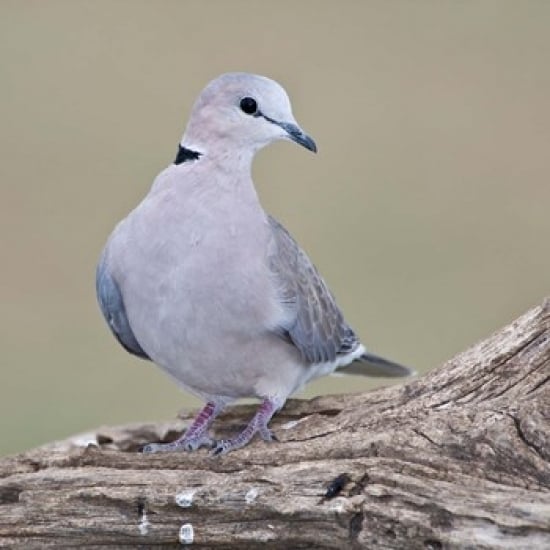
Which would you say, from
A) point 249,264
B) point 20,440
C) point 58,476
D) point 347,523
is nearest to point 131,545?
point 58,476

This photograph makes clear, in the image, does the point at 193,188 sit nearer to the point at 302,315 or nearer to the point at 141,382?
the point at 302,315

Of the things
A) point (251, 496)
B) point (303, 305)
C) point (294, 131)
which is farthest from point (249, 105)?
point (251, 496)

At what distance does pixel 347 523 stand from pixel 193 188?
1132 mm

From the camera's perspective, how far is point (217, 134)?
4266 millimetres

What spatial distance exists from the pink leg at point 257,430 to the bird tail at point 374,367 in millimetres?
613

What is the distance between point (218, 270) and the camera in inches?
164

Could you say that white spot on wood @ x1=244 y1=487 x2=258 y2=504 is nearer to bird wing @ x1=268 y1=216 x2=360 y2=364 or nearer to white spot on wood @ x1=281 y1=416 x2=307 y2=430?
white spot on wood @ x1=281 y1=416 x2=307 y2=430

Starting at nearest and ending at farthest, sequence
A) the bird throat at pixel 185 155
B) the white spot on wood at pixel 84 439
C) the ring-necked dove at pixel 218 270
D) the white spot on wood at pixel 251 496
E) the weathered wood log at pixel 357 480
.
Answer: the weathered wood log at pixel 357 480
the white spot on wood at pixel 251 496
the ring-necked dove at pixel 218 270
the bird throat at pixel 185 155
the white spot on wood at pixel 84 439

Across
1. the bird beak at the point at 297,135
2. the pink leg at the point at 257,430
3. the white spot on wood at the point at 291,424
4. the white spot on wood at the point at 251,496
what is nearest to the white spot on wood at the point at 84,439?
the pink leg at the point at 257,430

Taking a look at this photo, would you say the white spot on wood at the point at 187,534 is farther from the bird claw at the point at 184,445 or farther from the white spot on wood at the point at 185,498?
the bird claw at the point at 184,445

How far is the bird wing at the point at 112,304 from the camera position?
4.36 meters

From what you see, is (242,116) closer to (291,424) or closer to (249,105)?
(249,105)

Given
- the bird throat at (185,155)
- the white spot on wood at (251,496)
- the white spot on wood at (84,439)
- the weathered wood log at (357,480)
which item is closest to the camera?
the weathered wood log at (357,480)

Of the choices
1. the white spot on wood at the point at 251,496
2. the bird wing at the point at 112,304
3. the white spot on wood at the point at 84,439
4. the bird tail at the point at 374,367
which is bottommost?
the white spot on wood at the point at 251,496
